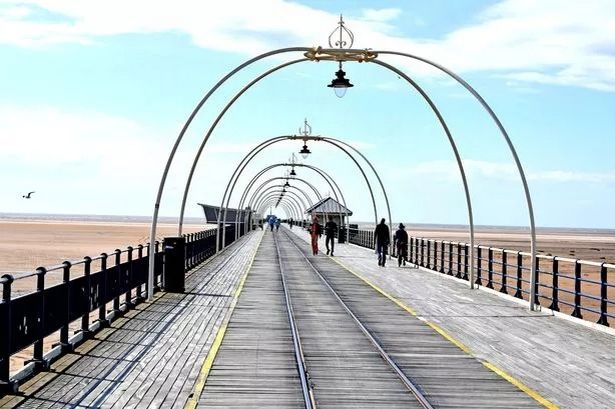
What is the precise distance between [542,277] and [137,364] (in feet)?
131

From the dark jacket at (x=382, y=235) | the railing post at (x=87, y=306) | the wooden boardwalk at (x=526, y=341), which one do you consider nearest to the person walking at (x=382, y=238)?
the dark jacket at (x=382, y=235)

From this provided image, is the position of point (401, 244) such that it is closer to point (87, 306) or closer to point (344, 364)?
point (87, 306)

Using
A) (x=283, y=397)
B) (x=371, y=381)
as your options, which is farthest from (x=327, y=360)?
(x=283, y=397)

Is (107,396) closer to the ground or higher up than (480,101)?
closer to the ground

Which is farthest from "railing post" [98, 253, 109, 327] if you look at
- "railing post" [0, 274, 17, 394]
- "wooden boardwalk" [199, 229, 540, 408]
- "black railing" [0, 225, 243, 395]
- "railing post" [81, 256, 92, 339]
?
"railing post" [0, 274, 17, 394]

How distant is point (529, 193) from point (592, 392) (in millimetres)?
10069

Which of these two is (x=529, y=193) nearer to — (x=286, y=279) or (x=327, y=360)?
(x=286, y=279)

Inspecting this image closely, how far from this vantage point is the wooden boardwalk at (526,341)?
373 inches

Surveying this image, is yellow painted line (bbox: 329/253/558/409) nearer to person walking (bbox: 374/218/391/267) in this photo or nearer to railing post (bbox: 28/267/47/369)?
railing post (bbox: 28/267/47/369)

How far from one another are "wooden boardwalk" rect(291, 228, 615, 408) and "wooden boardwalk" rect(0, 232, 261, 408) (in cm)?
403

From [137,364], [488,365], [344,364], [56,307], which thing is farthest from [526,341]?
[56,307]

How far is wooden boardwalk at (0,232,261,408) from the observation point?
8.38 m

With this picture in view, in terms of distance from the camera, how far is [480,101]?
1961cm

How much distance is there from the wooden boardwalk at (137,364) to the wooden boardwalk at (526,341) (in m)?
4.03
